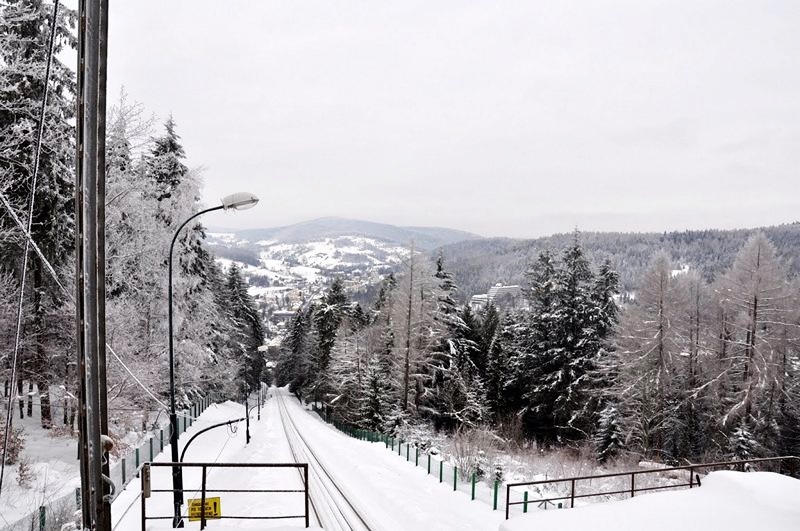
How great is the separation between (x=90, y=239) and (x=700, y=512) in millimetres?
8563

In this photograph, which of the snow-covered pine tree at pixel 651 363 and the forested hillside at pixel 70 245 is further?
the snow-covered pine tree at pixel 651 363

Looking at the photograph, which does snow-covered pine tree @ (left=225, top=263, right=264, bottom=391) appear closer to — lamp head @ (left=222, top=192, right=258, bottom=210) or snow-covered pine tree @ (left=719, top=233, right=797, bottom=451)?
lamp head @ (left=222, top=192, right=258, bottom=210)

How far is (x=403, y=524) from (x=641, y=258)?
185212 millimetres

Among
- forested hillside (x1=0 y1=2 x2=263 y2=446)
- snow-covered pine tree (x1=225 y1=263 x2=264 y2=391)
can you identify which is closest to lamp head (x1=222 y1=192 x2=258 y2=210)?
forested hillside (x1=0 y1=2 x2=263 y2=446)

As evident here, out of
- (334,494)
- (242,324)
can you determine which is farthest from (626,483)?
(242,324)

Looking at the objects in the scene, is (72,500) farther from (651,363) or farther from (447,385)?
(651,363)

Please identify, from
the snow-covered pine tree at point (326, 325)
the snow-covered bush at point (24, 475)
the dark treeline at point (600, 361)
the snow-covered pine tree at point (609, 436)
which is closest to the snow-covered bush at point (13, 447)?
the snow-covered bush at point (24, 475)

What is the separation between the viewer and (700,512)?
6.91 meters

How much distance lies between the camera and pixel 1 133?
12172 mm

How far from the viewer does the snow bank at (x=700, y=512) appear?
645cm

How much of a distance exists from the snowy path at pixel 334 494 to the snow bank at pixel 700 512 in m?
5.21

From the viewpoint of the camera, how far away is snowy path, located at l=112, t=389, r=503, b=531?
13.3 meters

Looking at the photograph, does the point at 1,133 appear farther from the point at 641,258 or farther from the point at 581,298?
the point at 641,258

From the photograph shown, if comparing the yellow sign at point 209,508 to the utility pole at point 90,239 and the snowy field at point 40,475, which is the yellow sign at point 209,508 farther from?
the snowy field at point 40,475
